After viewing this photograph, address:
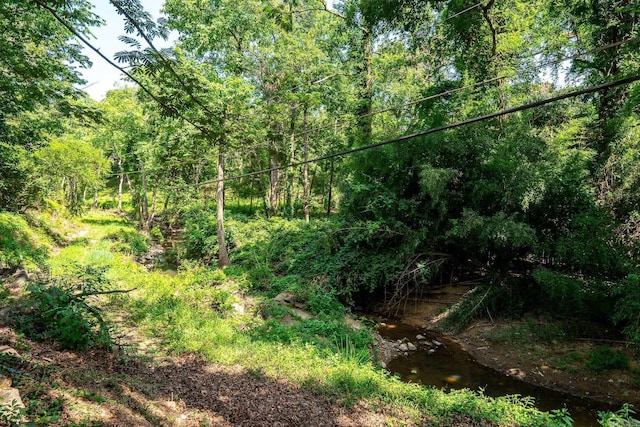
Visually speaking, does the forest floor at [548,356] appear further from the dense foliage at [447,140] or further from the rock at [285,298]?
the rock at [285,298]

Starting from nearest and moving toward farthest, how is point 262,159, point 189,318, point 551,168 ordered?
point 189,318, point 551,168, point 262,159

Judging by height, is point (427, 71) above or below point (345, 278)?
above

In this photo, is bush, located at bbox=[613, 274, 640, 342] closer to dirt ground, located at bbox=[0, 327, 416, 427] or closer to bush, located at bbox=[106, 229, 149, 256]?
dirt ground, located at bbox=[0, 327, 416, 427]

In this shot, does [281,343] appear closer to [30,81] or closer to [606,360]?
[30,81]

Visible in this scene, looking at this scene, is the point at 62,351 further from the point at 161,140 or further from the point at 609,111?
the point at 161,140

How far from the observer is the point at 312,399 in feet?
15.0

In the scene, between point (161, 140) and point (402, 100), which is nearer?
point (161, 140)

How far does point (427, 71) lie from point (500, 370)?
9981 millimetres

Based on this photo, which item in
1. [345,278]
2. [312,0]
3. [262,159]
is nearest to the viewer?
[345,278]

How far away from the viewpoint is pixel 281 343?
21.1ft

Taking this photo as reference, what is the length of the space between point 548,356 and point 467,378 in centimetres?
207

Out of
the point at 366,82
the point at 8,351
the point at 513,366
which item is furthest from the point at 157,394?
the point at 366,82

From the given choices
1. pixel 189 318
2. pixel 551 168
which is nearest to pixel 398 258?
pixel 551 168

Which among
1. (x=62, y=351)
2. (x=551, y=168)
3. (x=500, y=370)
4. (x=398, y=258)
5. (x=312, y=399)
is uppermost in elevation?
(x=551, y=168)
